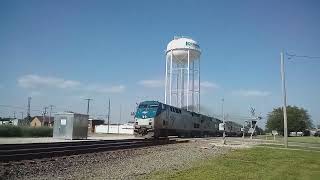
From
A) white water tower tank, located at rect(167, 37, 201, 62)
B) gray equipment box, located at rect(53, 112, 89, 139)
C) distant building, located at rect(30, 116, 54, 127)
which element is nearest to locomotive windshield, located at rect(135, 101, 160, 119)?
gray equipment box, located at rect(53, 112, 89, 139)

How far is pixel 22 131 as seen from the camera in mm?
50625

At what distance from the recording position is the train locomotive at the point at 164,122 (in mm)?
36844

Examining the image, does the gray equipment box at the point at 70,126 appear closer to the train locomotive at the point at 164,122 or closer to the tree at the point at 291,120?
the train locomotive at the point at 164,122

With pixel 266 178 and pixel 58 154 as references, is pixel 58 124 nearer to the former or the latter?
pixel 58 154

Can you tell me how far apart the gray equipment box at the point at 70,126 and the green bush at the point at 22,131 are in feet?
33.5

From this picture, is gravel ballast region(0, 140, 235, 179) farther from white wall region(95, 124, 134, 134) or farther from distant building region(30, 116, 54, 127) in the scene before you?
distant building region(30, 116, 54, 127)

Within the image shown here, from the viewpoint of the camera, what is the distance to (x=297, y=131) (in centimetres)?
12312

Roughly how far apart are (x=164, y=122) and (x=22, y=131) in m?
22.3

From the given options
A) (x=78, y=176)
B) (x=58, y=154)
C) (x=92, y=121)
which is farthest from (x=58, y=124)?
(x=92, y=121)

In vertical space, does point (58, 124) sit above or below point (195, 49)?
below

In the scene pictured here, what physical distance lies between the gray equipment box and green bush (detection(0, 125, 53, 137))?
10.2m

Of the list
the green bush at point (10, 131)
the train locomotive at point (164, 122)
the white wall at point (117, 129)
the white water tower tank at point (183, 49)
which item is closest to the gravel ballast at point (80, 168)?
the train locomotive at point (164, 122)

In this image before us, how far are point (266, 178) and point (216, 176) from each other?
1769 mm

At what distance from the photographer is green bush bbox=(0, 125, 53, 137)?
158ft
